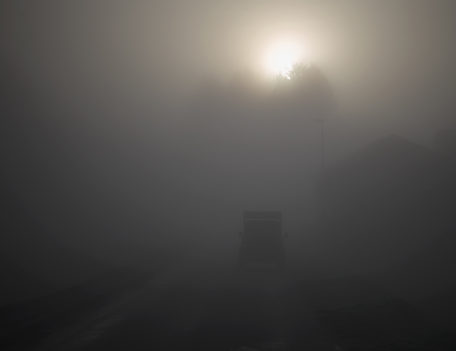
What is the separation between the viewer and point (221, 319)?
1298 cm

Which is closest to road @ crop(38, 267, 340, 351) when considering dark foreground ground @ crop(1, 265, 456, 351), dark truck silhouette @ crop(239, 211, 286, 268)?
dark foreground ground @ crop(1, 265, 456, 351)

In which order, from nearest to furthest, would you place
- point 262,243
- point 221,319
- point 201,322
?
point 201,322 < point 221,319 < point 262,243

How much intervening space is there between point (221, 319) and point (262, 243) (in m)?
11.7

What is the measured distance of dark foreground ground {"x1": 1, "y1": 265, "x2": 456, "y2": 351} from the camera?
34.1ft

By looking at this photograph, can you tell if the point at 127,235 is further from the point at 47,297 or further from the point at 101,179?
the point at 47,297

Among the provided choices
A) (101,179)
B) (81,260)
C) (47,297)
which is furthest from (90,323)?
(101,179)

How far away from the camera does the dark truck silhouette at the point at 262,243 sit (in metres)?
24.0

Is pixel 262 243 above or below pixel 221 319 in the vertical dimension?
above

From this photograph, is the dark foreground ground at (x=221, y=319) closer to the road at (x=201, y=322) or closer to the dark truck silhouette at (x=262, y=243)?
the road at (x=201, y=322)

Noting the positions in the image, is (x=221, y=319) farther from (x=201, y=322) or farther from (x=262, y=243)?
(x=262, y=243)

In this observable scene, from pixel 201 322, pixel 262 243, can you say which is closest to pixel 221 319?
pixel 201 322

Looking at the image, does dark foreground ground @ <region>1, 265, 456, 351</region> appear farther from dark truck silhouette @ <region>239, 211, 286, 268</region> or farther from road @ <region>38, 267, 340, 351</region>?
dark truck silhouette @ <region>239, 211, 286, 268</region>

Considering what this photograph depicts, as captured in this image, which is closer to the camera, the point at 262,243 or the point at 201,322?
the point at 201,322

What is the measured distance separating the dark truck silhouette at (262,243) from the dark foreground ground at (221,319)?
14.0ft
